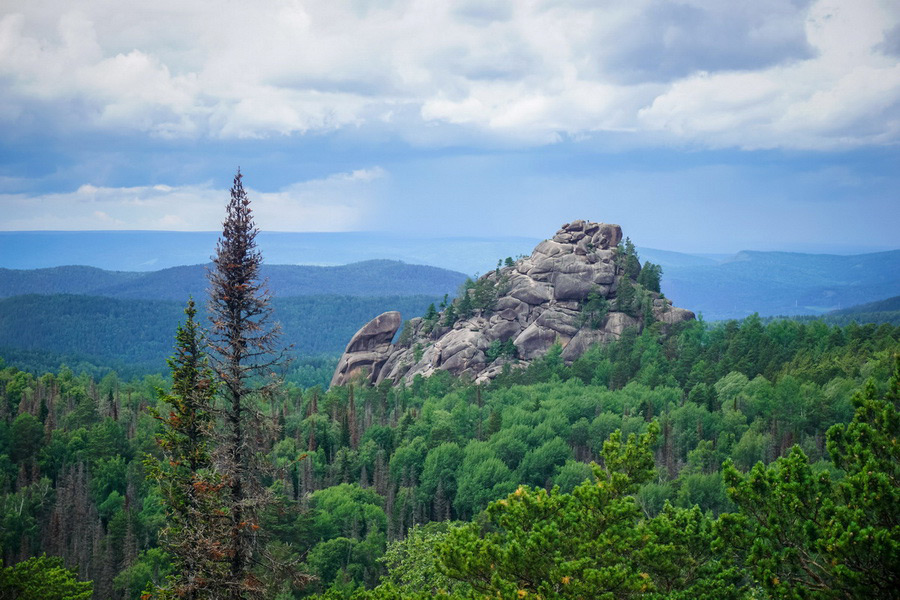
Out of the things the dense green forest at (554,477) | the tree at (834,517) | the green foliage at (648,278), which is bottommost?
the dense green forest at (554,477)

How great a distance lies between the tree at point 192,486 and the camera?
946 inches

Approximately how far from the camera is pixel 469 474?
85.4m

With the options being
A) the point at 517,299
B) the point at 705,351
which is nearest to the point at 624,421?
the point at 705,351

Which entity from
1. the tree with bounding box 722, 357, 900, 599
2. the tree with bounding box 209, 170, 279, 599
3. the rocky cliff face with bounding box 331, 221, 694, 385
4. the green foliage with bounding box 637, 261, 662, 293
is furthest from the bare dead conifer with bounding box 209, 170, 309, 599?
the green foliage with bounding box 637, 261, 662, 293

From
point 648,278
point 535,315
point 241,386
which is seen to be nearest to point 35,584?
point 241,386

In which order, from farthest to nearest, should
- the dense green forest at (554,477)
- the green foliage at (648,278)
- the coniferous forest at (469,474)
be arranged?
the green foliage at (648,278) → the coniferous forest at (469,474) → the dense green forest at (554,477)

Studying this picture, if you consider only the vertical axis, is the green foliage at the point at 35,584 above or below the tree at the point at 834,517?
below

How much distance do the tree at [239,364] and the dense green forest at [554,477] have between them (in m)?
0.93

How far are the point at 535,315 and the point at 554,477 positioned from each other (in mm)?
48253

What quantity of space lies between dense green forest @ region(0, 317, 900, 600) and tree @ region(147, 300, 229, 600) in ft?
5.26

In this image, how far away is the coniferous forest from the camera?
21859mm

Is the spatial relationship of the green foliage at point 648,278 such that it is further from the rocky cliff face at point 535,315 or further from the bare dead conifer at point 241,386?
the bare dead conifer at point 241,386

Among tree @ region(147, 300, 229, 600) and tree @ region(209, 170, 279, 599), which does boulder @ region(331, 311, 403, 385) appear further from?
tree @ region(209, 170, 279, 599)

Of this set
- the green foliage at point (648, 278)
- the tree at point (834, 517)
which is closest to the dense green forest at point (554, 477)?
the tree at point (834, 517)
